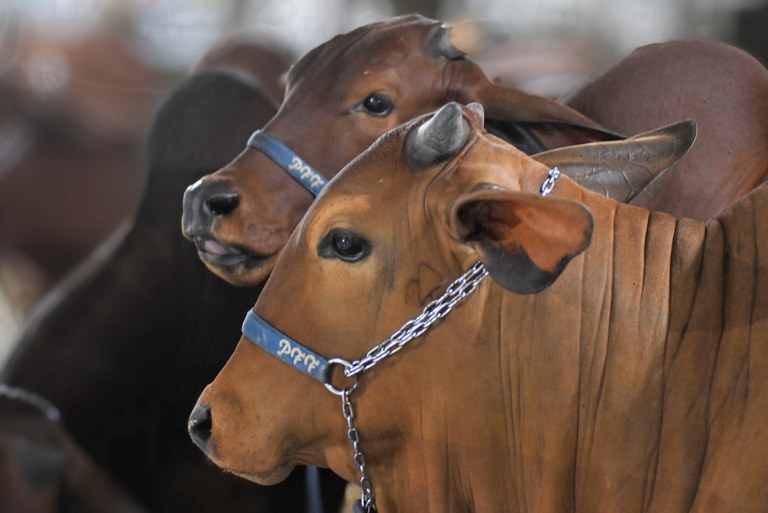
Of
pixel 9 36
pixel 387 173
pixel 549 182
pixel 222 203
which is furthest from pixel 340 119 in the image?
pixel 9 36

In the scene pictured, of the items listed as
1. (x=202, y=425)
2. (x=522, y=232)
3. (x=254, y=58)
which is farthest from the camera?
(x=254, y=58)

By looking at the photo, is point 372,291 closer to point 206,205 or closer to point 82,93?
point 206,205

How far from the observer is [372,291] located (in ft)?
6.17

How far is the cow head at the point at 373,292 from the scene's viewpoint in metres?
1.84

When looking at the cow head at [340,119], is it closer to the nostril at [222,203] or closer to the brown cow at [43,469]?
the nostril at [222,203]

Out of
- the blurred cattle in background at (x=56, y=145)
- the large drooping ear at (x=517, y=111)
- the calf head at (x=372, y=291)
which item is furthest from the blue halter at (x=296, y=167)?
the blurred cattle in background at (x=56, y=145)

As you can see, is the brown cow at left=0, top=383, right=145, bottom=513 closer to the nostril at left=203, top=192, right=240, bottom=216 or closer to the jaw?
the jaw

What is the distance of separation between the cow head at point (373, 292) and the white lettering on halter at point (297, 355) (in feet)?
0.05

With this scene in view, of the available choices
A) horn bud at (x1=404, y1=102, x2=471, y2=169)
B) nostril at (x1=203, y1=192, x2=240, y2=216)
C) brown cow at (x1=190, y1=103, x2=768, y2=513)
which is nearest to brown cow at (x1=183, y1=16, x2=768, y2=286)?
nostril at (x1=203, y1=192, x2=240, y2=216)

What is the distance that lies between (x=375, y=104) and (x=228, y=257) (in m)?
0.46

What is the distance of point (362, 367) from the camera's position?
6.21 ft

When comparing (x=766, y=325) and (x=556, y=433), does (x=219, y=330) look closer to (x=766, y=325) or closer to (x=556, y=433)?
(x=556, y=433)

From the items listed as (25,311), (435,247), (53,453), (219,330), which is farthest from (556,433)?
(25,311)

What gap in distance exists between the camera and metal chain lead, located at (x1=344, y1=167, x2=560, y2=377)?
6.02ft
